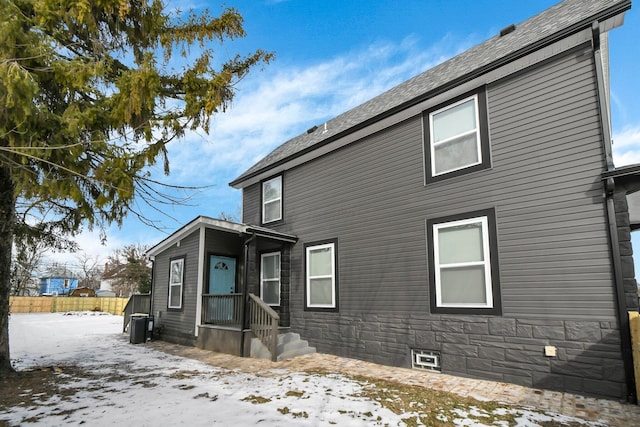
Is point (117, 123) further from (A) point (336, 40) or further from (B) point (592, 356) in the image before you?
(A) point (336, 40)

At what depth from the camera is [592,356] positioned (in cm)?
473

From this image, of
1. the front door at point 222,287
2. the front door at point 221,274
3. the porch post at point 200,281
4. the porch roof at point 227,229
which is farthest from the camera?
the front door at point 221,274

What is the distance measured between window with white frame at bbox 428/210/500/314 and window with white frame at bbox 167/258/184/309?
779cm

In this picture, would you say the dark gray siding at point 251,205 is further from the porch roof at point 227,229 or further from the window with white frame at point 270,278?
the window with white frame at point 270,278

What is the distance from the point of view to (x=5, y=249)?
598 centimetres

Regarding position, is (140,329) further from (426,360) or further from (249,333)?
(426,360)

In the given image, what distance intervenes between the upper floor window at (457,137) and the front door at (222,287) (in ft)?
A: 19.2

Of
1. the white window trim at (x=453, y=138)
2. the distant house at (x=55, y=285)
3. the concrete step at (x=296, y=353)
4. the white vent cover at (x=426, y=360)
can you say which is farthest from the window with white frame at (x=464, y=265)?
the distant house at (x=55, y=285)

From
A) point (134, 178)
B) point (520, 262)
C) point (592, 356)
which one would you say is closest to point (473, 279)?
point (520, 262)

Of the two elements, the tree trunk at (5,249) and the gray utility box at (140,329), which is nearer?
the tree trunk at (5,249)

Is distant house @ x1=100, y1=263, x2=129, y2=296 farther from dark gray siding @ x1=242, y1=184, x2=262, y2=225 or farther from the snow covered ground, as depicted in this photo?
the snow covered ground

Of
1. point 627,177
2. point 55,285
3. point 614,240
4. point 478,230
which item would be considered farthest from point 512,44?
point 55,285

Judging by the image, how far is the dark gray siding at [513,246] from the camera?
490 cm

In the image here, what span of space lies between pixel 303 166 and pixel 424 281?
15.2 ft
